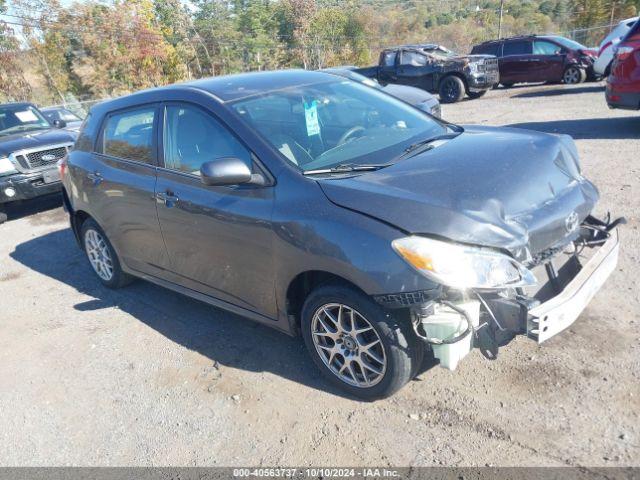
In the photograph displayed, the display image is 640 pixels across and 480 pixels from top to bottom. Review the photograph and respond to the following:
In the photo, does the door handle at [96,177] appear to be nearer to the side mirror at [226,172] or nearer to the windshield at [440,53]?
the side mirror at [226,172]

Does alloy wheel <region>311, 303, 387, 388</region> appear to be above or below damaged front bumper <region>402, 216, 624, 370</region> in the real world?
below

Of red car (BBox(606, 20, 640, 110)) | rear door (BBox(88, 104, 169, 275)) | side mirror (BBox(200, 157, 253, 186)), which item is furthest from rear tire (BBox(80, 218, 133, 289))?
red car (BBox(606, 20, 640, 110))

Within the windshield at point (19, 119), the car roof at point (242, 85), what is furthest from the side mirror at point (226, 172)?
the windshield at point (19, 119)

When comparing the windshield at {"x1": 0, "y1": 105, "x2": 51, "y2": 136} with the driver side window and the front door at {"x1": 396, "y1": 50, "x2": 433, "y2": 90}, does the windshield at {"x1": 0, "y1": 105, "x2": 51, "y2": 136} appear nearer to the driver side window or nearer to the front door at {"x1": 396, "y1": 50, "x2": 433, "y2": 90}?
the driver side window

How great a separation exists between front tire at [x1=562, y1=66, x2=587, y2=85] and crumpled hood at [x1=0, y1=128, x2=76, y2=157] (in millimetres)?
13427

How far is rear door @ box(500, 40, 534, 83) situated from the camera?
16.4 m

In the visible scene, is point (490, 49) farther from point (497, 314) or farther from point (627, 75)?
point (497, 314)

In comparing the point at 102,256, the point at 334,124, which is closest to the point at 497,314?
the point at 334,124

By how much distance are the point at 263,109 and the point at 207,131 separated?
16.4 inches

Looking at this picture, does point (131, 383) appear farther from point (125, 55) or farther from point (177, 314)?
point (125, 55)

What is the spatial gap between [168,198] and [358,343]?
1.84 meters

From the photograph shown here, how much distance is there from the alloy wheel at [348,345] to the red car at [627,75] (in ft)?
23.7

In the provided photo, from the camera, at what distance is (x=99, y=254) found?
5.39 meters

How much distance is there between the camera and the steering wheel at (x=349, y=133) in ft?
12.1
